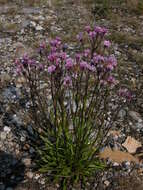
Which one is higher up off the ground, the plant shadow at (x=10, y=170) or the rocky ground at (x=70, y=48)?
the rocky ground at (x=70, y=48)

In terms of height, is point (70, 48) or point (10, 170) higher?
point (70, 48)

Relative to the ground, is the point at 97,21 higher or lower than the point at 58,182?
higher

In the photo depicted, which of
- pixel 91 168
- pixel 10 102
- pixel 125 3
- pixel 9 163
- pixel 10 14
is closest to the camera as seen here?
pixel 91 168

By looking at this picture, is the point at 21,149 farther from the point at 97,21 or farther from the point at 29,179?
the point at 97,21

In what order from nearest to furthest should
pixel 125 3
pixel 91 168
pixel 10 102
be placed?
pixel 91 168, pixel 10 102, pixel 125 3

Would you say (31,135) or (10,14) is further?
(10,14)

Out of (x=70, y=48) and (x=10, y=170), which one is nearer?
(x=10, y=170)

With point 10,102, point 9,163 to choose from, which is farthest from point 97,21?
point 9,163

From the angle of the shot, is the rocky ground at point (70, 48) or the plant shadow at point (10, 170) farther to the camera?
the rocky ground at point (70, 48)
